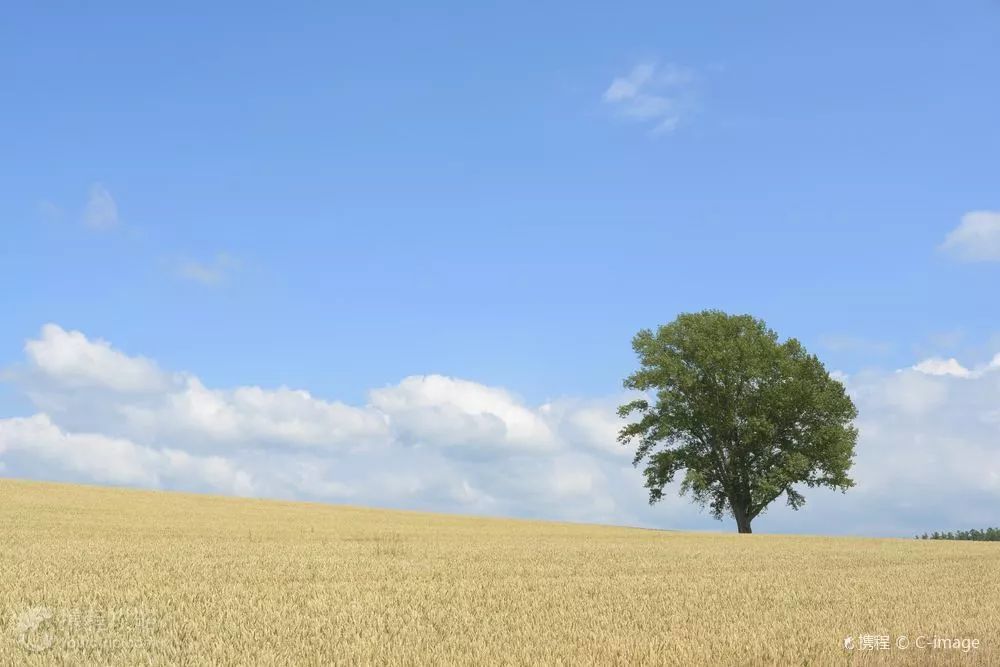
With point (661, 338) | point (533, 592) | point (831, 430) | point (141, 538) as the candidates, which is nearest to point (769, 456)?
point (831, 430)

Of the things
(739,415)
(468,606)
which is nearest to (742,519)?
(739,415)

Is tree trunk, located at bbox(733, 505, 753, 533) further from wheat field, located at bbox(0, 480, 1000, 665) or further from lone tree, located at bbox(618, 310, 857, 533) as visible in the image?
wheat field, located at bbox(0, 480, 1000, 665)

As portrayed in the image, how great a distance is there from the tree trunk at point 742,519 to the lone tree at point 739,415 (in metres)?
0.06

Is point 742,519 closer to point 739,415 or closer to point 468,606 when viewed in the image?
point 739,415

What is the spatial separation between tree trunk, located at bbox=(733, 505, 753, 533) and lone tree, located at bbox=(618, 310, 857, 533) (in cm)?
6

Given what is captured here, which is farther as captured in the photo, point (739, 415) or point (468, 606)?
point (739, 415)

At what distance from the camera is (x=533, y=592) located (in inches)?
483

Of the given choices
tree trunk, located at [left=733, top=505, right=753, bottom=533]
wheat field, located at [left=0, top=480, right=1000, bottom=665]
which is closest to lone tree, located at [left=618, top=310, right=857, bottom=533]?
tree trunk, located at [left=733, top=505, right=753, bottom=533]

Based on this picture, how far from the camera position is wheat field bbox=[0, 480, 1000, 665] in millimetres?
7992

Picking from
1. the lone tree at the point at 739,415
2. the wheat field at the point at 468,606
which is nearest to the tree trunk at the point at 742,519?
the lone tree at the point at 739,415

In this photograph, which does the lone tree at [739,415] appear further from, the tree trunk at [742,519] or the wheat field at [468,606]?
the wheat field at [468,606]

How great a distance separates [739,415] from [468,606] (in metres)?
39.7

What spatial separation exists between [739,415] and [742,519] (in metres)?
5.68

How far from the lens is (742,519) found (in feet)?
158
